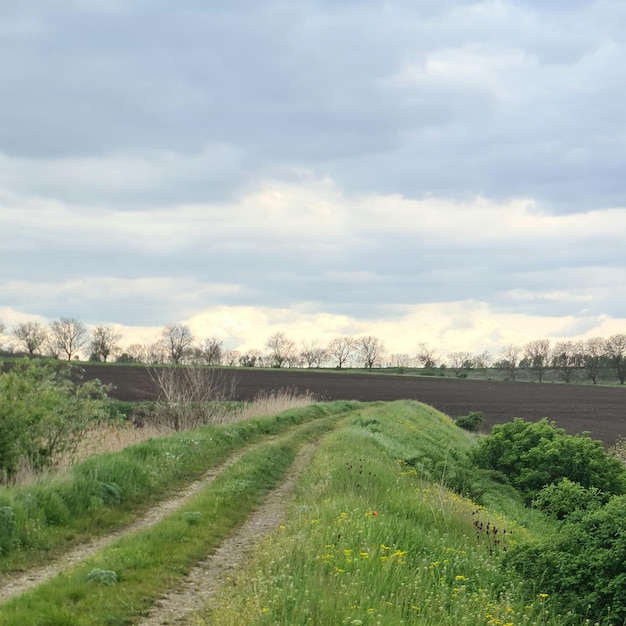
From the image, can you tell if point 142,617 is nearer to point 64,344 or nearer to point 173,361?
point 173,361

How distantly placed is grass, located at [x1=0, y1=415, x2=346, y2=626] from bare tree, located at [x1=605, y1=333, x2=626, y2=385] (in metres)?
140

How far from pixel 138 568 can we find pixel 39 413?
21.0 ft

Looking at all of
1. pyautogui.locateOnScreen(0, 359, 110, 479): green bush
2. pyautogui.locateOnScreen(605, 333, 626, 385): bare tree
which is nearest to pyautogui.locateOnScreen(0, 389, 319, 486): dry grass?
pyautogui.locateOnScreen(0, 359, 110, 479): green bush

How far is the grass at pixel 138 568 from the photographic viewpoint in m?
6.56

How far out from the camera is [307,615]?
570 cm

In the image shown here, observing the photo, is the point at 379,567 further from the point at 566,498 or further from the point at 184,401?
the point at 184,401

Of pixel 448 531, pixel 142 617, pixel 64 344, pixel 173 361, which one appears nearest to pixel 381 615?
pixel 142 617

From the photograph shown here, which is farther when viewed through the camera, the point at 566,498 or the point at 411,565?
the point at 566,498

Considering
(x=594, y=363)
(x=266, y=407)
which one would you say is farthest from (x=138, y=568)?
(x=594, y=363)

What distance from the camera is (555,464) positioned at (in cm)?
1981

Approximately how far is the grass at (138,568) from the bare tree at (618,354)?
461 ft

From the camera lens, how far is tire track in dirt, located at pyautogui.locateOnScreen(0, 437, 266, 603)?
7.97 m

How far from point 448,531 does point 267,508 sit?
3.70 metres

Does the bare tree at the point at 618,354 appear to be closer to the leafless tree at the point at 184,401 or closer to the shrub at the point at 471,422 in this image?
the shrub at the point at 471,422
